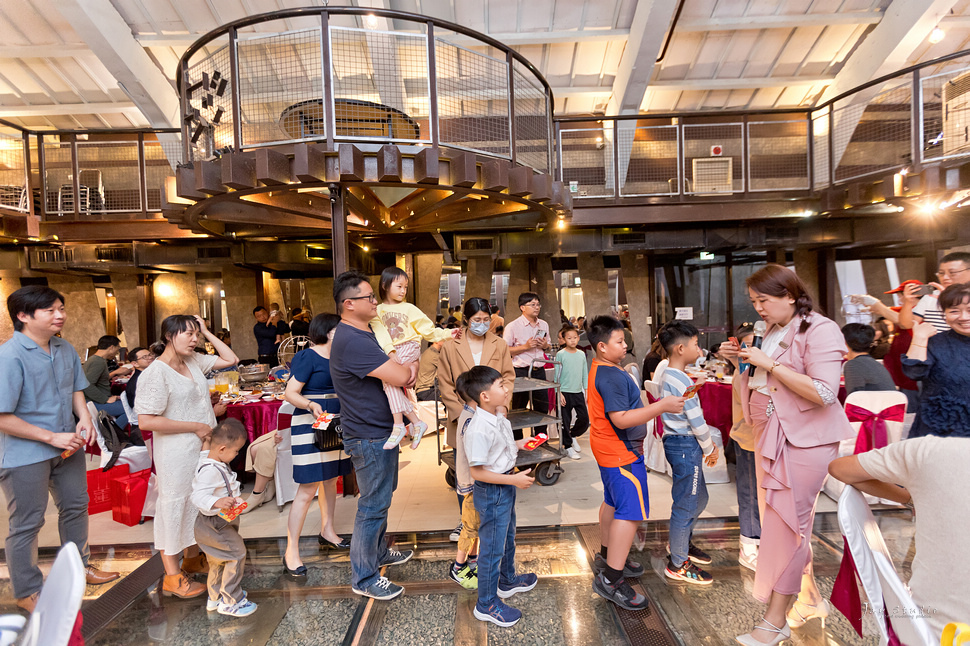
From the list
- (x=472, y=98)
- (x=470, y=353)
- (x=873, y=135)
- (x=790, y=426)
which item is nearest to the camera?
(x=790, y=426)

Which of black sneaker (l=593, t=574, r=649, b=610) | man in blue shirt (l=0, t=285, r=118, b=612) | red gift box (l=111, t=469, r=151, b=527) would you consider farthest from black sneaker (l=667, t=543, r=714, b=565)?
red gift box (l=111, t=469, r=151, b=527)

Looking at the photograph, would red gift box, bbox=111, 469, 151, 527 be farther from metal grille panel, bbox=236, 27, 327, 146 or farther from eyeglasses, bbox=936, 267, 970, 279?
eyeglasses, bbox=936, 267, 970, 279

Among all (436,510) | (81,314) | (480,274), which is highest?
(480,274)

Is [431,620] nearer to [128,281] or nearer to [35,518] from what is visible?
[35,518]

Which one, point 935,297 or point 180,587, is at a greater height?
point 935,297

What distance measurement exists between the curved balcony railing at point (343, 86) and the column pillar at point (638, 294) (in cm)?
567

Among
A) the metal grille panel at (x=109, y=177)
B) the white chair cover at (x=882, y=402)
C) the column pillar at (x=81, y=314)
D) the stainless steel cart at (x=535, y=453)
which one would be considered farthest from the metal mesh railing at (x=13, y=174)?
the white chair cover at (x=882, y=402)

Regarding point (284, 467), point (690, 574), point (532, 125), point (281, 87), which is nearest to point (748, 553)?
point (690, 574)

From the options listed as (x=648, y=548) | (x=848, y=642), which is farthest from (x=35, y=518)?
(x=848, y=642)

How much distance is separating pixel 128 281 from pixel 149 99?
158 inches

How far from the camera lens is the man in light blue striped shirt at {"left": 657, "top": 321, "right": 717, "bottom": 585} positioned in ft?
9.15

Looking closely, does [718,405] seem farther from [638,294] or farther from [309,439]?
[638,294]

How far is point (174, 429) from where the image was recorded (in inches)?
104

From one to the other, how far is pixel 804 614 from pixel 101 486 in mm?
5297
